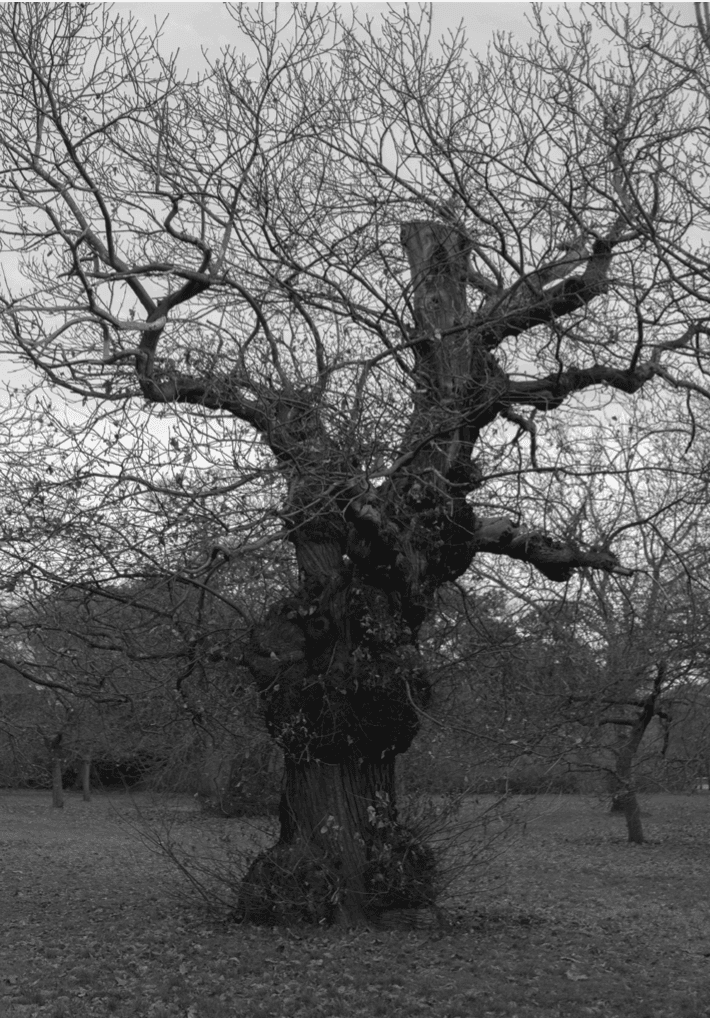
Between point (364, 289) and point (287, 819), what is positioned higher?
point (364, 289)

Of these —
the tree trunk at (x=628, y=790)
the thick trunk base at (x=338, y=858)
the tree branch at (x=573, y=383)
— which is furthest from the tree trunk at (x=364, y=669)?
the tree trunk at (x=628, y=790)

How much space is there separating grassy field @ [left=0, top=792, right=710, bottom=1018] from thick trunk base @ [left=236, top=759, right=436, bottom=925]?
0.28 metres

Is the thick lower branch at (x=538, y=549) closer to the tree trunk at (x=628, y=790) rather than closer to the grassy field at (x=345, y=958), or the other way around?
the grassy field at (x=345, y=958)

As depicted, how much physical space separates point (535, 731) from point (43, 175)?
676 centimetres

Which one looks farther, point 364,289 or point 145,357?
point 364,289

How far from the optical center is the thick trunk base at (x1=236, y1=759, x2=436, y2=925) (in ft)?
31.1

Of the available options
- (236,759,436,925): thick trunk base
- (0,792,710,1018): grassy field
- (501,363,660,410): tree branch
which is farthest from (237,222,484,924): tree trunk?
(0,792,710,1018): grassy field

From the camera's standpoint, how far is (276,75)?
8797mm

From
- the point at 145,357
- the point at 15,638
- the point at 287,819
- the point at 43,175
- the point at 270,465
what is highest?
the point at 43,175

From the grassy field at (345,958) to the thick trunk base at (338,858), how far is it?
28 cm

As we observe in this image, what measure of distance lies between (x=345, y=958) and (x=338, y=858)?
1152 mm

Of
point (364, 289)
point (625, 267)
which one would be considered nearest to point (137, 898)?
point (364, 289)

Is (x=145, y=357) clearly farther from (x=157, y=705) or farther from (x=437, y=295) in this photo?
(x=157, y=705)

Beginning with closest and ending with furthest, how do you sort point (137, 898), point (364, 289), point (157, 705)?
point (364, 289) → point (157, 705) → point (137, 898)
